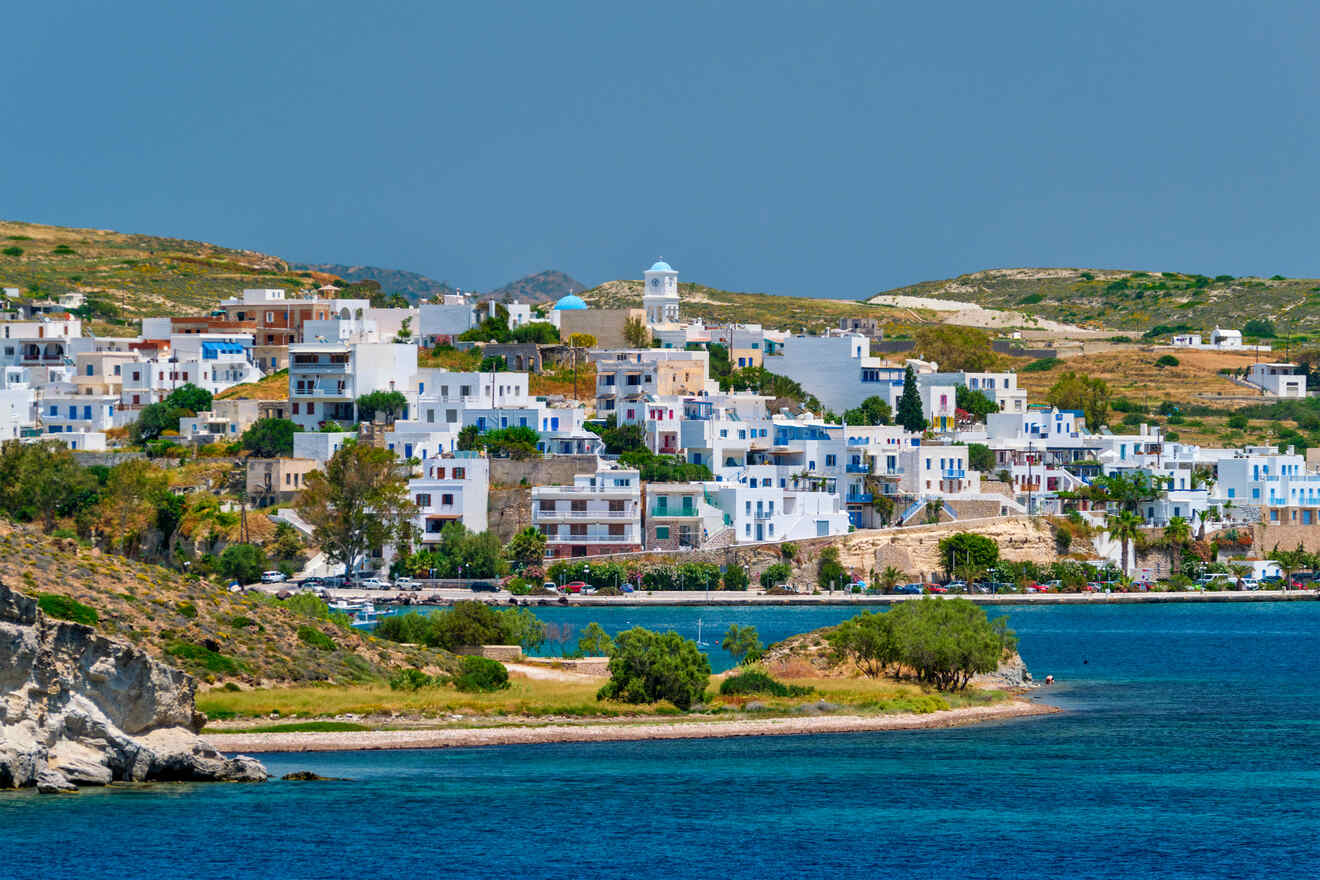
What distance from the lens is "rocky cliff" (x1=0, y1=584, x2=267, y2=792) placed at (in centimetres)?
3659

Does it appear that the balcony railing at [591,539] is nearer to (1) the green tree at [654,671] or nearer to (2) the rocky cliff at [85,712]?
(1) the green tree at [654,671]

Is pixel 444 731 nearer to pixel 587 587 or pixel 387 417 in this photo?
pixel 587 587

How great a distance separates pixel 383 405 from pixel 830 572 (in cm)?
2081

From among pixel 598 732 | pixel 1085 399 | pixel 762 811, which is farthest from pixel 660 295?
pixel 762 811

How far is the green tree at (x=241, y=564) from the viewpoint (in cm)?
8456

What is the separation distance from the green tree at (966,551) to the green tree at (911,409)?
11.7 meters

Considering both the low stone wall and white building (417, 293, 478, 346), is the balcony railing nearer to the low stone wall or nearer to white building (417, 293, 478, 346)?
white building (417, 293, 478, 346)

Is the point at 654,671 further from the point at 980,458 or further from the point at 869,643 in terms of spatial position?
the point at 980,458

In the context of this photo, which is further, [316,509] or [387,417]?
[387,417]

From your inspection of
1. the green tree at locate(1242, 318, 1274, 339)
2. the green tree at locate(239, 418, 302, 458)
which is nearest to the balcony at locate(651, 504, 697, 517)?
the green tree at locate(239, 418, 302, 458)

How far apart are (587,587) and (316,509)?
34.9ft

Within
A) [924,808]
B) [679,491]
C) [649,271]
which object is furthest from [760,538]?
[924,808]

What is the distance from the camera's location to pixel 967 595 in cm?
9056

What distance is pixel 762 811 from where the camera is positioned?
41844mm
